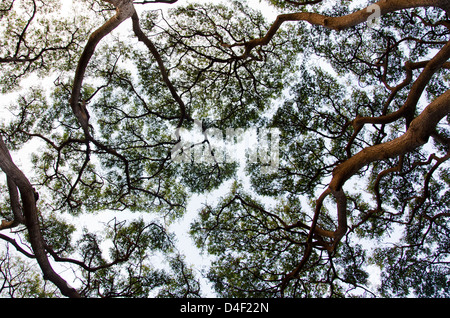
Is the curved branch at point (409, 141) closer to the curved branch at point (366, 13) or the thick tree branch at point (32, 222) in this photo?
the curved branch at point (366, 13)

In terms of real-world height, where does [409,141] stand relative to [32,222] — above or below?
above

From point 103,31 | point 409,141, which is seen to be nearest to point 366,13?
point 409,141

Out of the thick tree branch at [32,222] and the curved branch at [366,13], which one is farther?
the thick tree branch at [32,222]

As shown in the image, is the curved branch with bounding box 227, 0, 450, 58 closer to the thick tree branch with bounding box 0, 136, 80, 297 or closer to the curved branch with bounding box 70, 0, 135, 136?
the curved branch with bounding box 70, 0, 135, 136

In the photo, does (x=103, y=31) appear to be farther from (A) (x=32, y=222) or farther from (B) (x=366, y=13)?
(B) (x=366, y=13)

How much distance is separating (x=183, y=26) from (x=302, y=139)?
4531mm

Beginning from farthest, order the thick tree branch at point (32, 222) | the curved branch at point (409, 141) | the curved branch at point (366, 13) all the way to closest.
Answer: the thick tree branch at point (32, 222) → the curved branch at point (366, 13) → the curved branch at point (409, 141)

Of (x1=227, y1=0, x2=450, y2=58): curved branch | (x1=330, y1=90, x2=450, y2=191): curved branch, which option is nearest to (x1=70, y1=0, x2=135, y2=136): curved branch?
(x1=227, y1=0, x2=450, y2=58): curved branch

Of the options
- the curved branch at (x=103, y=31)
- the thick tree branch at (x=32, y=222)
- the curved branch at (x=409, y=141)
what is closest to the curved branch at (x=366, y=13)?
the curved branch at (x=409, y=141)

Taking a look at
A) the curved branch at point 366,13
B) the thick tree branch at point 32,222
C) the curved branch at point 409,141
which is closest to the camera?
the curved branch at point 409,141

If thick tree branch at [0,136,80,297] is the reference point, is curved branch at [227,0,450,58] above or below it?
→ above

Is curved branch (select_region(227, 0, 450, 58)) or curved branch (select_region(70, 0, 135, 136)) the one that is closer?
curved branch (select_region(227, 0, 450, 58))
